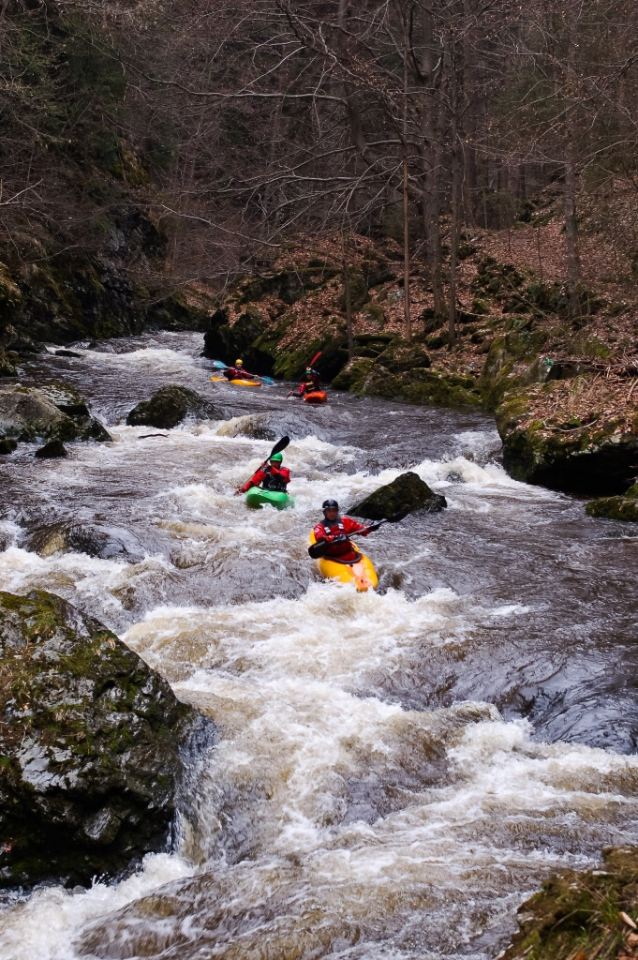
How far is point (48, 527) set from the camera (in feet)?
26.2

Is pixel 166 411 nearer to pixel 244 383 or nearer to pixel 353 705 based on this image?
pixel 244 383

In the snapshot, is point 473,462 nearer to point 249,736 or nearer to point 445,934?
point 249,736

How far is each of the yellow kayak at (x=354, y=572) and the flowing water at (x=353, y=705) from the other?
5.9 inches

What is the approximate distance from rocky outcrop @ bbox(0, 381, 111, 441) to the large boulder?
8023 mm

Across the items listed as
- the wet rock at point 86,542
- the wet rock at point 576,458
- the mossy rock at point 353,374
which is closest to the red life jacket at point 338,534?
the wet rock at point 86,542

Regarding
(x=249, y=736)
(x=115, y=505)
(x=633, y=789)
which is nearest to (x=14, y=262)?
(x=115, y=505)

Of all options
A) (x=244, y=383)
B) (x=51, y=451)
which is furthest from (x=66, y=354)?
(x=51, y=451)

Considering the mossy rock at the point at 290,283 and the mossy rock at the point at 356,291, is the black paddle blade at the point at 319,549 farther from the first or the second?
the mossy rock at the point at 290,283

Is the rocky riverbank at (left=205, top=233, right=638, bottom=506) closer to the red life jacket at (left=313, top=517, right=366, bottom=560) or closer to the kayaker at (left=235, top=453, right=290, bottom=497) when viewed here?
the kayaker at (left=235, top=453, right=290, bottom=497)

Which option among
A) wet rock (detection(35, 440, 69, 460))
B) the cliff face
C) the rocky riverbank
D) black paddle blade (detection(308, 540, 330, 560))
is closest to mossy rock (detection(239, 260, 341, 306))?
the rocky riverbank

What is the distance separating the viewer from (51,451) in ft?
36.7

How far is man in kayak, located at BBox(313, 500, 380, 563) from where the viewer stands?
735 cm

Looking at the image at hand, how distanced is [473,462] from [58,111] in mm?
14914

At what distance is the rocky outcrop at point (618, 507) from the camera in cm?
882
